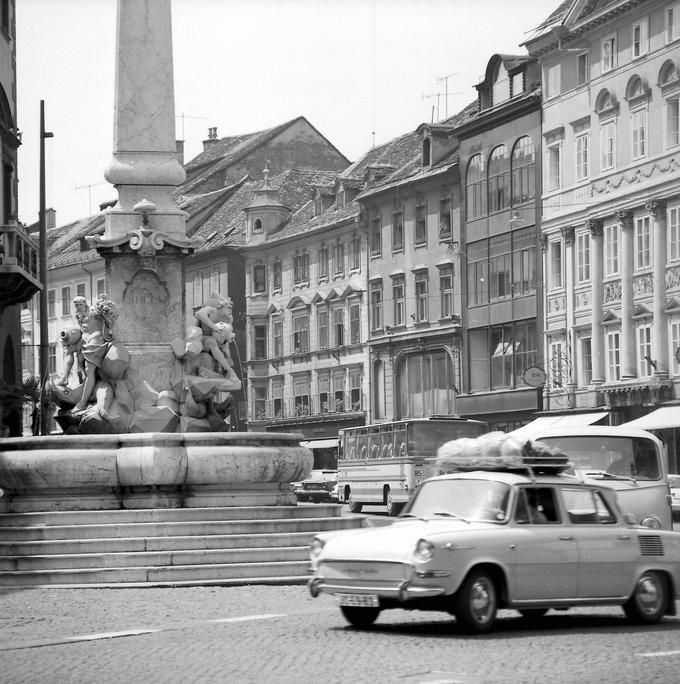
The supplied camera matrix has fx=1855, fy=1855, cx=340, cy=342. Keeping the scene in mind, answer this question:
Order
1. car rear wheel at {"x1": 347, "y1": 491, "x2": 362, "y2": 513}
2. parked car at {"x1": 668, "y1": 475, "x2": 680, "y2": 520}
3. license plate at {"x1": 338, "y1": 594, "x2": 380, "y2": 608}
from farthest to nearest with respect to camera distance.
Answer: car rear wheel at {"x1": 347, "y1": 491, "x2": 362, "y2": 513} → parked car at {"x1": 668, "y1": 475, "x2": 680, "y2": 520} → license plate at {"x1": 338, "y1": 594, "x2": 380, "y2": 608}

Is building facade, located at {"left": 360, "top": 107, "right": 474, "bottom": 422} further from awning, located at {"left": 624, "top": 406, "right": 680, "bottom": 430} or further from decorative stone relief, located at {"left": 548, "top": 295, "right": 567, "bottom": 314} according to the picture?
awning, located at {"left": 624, "top": 406, "right": 680, "bottom": 430}

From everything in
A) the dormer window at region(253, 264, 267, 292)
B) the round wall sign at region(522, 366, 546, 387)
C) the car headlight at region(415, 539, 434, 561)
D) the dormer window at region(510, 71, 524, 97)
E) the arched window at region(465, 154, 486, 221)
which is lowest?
the car headlight at region(415, 539, 434, 561)

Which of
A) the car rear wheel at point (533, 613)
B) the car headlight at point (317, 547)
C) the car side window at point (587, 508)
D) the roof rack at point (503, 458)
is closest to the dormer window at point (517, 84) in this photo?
the roof rack at point (503, 458)

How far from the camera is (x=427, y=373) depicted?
72188 mm

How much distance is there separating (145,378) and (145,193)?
2.62m

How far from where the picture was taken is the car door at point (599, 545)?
51.6 ft

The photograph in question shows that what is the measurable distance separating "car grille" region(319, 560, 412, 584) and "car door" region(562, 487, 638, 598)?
1792 millimetres

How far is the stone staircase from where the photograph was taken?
66.4 feet

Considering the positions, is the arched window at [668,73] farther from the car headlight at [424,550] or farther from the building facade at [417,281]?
the car headlight at [424,550]

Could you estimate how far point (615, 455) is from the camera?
25500 mm

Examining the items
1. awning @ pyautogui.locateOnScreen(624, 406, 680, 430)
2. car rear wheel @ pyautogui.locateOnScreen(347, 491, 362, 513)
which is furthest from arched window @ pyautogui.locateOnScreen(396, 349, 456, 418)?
awning @ pyautogui.locateOnScreen(624, 406, 680, 430)

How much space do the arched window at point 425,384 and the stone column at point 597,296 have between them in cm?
1134

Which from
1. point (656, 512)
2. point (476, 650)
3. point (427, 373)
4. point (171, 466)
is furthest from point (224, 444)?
point (427, 373)

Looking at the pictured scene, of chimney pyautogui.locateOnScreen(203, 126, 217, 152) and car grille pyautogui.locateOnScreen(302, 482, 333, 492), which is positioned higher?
chimney pyautogui.locateOnScreen(203, 126, 217, 152)
